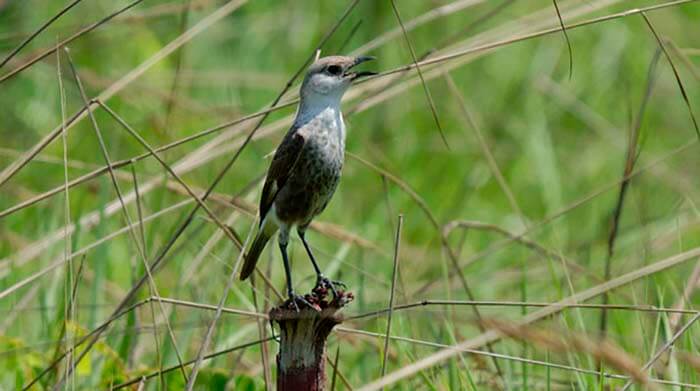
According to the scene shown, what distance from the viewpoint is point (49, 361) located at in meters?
3.58

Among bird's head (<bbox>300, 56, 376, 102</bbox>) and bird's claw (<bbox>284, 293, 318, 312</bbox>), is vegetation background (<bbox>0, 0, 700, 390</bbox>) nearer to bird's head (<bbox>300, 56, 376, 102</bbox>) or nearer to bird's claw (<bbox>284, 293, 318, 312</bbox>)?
bird's head (<bbox>300, 56, 376, 102</bbox>)

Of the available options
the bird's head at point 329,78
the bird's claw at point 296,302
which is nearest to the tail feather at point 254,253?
the bird's head at point 329,78

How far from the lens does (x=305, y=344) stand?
2.70 metres

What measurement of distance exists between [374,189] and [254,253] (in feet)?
9.61

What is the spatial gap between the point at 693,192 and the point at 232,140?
90.2 inches

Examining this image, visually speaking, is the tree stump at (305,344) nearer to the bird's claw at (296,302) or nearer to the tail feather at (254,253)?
the bird's claw at (296,302)

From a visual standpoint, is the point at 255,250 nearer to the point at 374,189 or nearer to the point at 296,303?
the point at 296,303

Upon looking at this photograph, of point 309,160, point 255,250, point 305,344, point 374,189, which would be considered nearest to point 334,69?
point 309,160

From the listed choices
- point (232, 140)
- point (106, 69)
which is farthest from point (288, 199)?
point (106, 69)

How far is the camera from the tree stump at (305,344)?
268 centimetres

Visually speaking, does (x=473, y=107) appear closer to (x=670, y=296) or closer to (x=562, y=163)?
(x=562, y=163)

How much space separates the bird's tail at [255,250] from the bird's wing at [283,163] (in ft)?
0.50

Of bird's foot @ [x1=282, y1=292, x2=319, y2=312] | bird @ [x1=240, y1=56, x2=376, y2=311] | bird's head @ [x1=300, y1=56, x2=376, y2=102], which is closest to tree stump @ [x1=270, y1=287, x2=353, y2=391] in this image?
bird's foot @ [x1=282, y1=292, x2=319, y2=312]

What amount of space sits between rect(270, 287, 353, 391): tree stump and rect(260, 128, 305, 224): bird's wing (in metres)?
0.80
